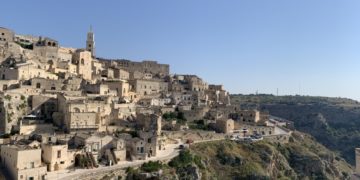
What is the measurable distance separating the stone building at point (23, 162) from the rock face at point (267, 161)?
671 inches

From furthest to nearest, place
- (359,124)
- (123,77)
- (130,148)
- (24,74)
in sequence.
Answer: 1. (359,124)
2. (123,77)
3. (24,74)
4. (130,148)

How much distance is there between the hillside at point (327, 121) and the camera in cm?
10206

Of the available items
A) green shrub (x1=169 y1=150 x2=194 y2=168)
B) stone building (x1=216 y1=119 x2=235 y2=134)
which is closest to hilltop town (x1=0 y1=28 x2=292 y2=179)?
stone building (x1=216 y1=119 x2=235 y2=134)

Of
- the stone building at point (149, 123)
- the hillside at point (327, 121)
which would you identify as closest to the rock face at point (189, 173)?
the stone building at point (149, 123)

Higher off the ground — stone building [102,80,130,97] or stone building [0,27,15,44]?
stone building [0,27,15,44]

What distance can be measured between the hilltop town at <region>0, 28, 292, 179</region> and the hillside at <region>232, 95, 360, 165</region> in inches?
1384

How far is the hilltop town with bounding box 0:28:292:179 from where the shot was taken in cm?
3641

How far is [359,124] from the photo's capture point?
4690 inches

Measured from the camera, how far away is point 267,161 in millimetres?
56750

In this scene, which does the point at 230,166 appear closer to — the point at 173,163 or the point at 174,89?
the point at 173,163

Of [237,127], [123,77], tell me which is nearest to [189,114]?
[237,127]

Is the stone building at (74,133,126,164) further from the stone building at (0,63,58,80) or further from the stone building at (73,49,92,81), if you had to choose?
the stone building at (73,49,92,81)

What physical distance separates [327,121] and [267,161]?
73.1 m

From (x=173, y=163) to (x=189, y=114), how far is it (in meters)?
17.6
